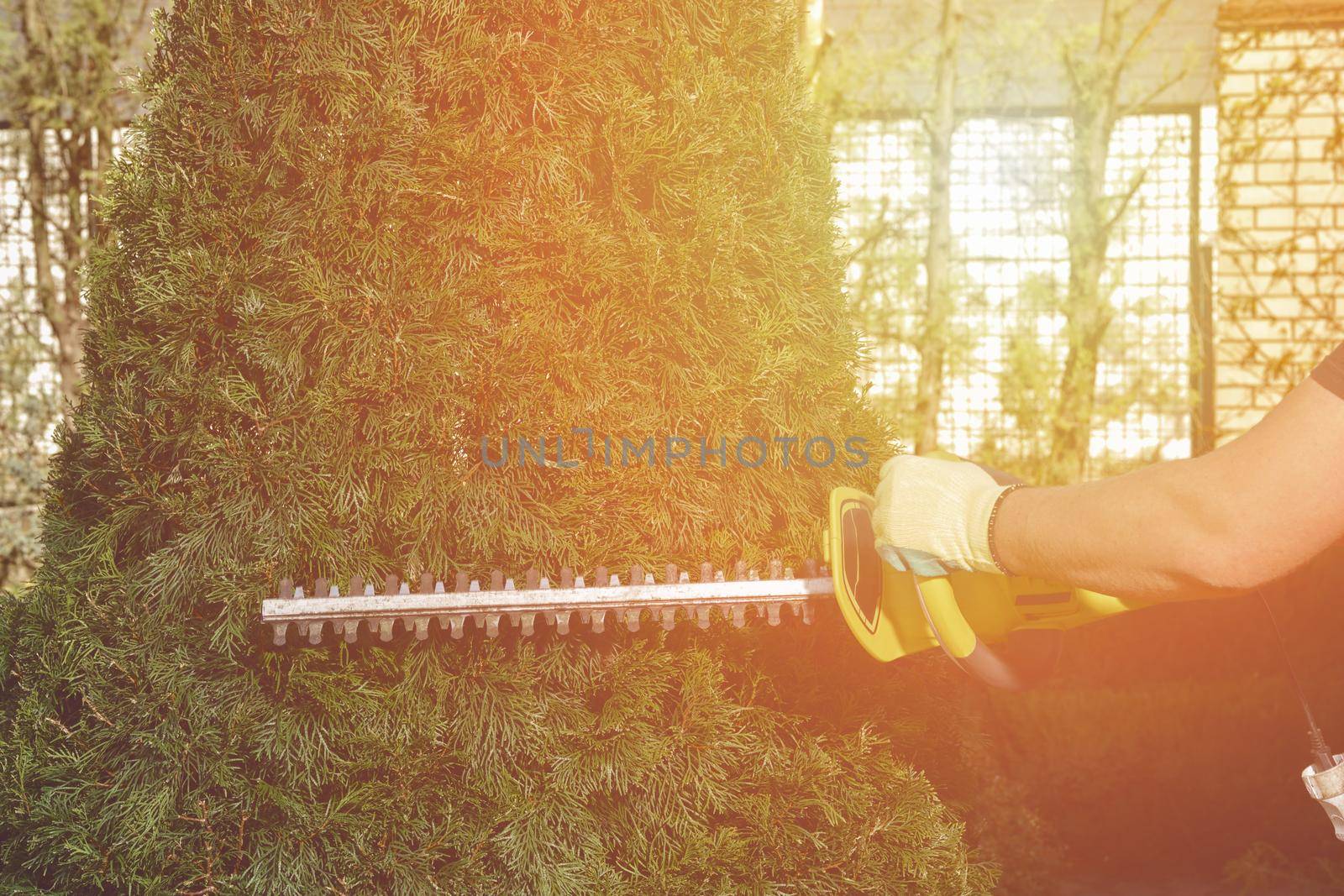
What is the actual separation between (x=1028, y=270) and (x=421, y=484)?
23.3 feet

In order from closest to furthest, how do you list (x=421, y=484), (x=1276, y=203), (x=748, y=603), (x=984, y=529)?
(x=984, y=529) → (x=748, y=603) → (x=421, y=484) → (x=1276, y=203)

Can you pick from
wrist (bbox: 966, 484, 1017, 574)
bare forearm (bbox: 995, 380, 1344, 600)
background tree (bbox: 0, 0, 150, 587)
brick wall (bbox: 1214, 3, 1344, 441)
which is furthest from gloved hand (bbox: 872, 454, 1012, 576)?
background tree (bbox: 0, 0, 150, 587)

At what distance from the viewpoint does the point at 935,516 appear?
193cm

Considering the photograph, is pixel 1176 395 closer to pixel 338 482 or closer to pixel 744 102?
pixel 744 102

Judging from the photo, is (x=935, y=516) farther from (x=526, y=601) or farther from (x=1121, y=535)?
(x=526, y=601)

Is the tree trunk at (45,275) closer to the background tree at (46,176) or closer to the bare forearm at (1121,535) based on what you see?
the background tree at (46,176)

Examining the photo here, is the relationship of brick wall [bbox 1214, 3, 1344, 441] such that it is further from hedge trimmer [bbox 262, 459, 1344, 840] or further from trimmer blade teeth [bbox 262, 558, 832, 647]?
trimmer blade teeth [bbox 262, 558, 832, 647]

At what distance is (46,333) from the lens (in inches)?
353

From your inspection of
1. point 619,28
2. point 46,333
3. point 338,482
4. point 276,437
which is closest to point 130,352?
point 276,437

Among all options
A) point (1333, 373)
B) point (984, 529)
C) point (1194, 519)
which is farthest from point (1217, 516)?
point (984, 529)

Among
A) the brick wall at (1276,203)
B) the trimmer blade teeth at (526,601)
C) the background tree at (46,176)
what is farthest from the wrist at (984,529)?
the background tree at (46,176)

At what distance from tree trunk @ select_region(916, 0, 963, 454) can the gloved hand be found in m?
5.91

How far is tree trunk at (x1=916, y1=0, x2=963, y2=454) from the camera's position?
24.7ft

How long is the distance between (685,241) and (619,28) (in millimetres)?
457
